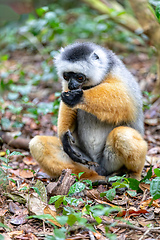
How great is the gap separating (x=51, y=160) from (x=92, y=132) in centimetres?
110

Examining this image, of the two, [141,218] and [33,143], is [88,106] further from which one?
[141,218]

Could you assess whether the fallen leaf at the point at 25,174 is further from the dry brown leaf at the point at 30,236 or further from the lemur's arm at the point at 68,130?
the dry brown leaf at the point at 30,236

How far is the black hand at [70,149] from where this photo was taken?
607cm

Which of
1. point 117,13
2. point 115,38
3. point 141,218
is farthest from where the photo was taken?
point 115,38

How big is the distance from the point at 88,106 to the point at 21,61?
32.6 ft

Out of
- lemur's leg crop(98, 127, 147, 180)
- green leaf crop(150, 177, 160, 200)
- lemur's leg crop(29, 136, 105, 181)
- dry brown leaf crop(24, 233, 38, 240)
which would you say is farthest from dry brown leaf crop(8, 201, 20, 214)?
green leaf crop(150, 177, 160, 200)

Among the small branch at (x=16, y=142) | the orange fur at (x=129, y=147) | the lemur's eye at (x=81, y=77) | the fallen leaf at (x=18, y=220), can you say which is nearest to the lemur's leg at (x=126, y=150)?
the orange fur at (x=129, y=147)

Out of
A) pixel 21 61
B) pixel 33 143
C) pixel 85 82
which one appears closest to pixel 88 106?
pixel 85 82

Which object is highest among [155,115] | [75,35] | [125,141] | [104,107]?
[104,107]

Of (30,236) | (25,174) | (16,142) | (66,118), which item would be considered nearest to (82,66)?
(66,118)

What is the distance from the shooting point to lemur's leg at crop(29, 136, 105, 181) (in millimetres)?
5954

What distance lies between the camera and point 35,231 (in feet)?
14.0

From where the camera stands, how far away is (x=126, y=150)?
5469mm

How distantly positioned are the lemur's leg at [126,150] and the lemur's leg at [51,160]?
19.3 inches
